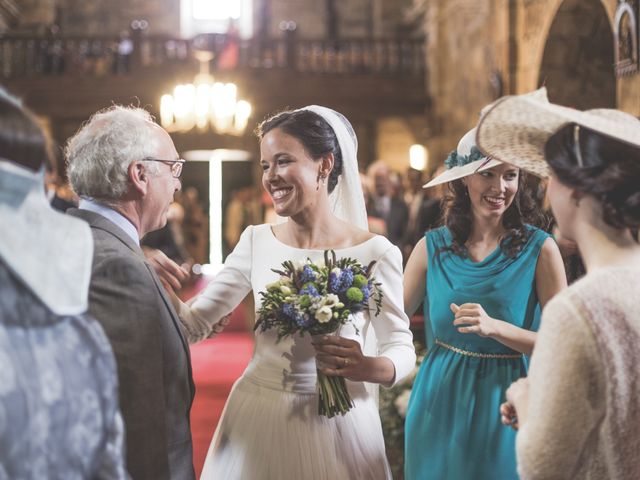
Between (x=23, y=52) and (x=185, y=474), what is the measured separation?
1368 centimetres

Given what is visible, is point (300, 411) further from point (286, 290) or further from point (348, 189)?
point (348, 189)

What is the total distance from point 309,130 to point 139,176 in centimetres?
55

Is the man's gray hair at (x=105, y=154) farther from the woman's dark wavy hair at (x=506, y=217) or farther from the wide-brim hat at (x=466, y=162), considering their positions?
the woman's dark wavy hair at (x=506, y=217)

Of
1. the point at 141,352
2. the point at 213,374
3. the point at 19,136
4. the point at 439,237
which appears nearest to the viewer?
the point at 19,136

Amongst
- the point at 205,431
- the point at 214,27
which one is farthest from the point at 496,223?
the point at 214,27

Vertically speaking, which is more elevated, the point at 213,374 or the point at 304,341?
the point at 304,341

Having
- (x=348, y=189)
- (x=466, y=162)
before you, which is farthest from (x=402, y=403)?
(x=348, y=189)

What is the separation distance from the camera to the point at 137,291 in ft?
5.93

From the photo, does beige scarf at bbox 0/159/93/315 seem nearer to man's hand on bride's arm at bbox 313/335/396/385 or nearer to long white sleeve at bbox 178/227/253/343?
man's hand on bride's arm at bbox 313/335/396/385

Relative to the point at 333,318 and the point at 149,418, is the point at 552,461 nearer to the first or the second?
the point at 333,318

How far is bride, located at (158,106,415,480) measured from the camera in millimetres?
2154

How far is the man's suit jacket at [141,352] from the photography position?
177 cm

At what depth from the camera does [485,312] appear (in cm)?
247

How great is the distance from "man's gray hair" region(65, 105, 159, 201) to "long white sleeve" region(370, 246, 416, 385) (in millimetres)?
735
